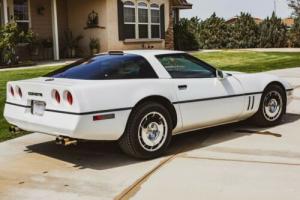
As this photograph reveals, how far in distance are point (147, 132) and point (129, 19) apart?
1837cm

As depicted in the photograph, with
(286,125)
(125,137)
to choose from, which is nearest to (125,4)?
(286,125)

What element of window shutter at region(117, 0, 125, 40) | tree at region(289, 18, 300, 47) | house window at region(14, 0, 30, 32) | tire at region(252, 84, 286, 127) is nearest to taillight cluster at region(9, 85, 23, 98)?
tire at region(252, 84, 286, 127)

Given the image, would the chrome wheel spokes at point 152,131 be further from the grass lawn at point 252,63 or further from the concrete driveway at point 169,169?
the grass lawn at point 252,63

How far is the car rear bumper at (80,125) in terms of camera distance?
17.5 feet

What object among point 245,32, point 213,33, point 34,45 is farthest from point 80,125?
point 245,32

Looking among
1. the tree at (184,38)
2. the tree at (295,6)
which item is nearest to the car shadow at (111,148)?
the tree at (184,38)

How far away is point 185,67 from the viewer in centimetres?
662

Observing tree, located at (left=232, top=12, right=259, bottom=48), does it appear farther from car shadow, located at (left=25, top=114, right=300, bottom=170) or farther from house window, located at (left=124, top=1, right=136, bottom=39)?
car shadow, located at (left=25, top=114, right=300, bottom=170)

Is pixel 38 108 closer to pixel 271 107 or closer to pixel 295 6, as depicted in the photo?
pixel 271 107

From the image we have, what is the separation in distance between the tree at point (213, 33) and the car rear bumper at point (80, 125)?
88.5 ft

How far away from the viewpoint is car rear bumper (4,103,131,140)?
5.34m

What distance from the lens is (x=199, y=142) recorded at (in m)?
6.64

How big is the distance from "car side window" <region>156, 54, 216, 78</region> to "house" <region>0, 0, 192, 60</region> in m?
15.1

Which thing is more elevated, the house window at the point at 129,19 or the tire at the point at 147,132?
the house window at the point at 129,19
